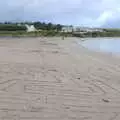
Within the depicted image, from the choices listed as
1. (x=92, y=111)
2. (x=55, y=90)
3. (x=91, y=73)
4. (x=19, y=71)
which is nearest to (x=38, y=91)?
(x=55, y=90)

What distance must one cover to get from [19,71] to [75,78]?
7.47 ft

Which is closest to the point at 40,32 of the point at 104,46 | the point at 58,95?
the point at 104,46

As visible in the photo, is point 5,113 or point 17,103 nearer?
point 5,113

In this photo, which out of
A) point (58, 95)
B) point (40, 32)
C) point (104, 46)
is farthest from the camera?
point (40, 32)

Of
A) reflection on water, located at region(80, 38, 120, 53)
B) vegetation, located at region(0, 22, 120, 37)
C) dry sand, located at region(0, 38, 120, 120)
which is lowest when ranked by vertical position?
vegetation, located at region(0, 22, 120, 37)

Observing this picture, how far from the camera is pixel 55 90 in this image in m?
10.2

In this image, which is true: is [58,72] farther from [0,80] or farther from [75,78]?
[0,80]

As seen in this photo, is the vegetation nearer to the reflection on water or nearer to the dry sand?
the reflection on water

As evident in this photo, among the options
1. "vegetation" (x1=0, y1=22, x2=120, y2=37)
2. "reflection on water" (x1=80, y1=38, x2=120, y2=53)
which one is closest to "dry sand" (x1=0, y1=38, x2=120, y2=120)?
"reflection on water" (x1=80, y1=38, x2=120, y2=53)

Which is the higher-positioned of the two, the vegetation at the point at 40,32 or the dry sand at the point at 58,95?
the dry sand at the point at 58,95

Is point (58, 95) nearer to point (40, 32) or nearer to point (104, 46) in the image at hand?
point (104, 46)

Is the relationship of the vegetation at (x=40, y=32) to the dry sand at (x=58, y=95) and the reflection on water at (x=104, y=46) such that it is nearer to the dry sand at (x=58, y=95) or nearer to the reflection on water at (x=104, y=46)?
the reflection on water at (x=104, y=46)

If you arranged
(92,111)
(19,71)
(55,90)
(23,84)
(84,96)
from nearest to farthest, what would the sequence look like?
(92,111) → (84,96) → (55,90) → (23,84) → (19,71)

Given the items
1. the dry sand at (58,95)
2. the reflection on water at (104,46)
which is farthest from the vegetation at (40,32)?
the dry sand at (58,95)
